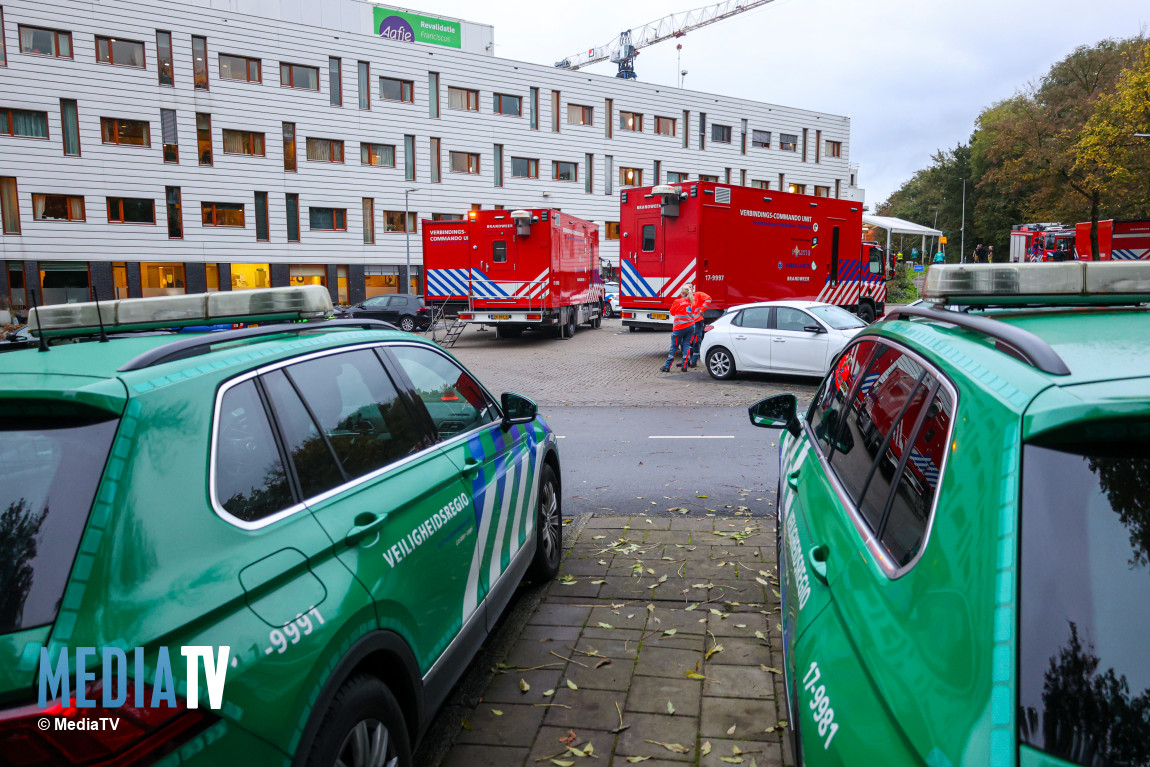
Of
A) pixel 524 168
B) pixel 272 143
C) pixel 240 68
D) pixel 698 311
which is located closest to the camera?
pixel 698 311

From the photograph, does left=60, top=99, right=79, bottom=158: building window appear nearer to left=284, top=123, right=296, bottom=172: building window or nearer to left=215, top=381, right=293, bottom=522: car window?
left=284, top=123, right=296, bottom=172: building window

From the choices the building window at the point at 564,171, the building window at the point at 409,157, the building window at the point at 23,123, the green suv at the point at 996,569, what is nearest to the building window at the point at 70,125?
the building window at the point at 23,123

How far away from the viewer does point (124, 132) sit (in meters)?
40.1

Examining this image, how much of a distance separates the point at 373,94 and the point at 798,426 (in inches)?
1850

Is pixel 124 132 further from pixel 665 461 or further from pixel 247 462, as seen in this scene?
pixel 247 462

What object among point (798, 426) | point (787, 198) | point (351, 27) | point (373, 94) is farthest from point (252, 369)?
point (351, 27)

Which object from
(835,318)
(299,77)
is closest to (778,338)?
(835,318)

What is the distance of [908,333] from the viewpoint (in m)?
2.65

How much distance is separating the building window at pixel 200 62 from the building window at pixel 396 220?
11164 millimetres

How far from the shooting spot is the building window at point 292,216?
146 feet

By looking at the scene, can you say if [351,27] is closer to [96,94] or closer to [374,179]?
[374,179]

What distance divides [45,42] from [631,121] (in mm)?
33397

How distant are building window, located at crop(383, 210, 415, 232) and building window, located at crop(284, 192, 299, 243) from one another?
16.1 ft

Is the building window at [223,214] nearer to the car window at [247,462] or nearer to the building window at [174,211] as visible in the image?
the building window at [174,211]
